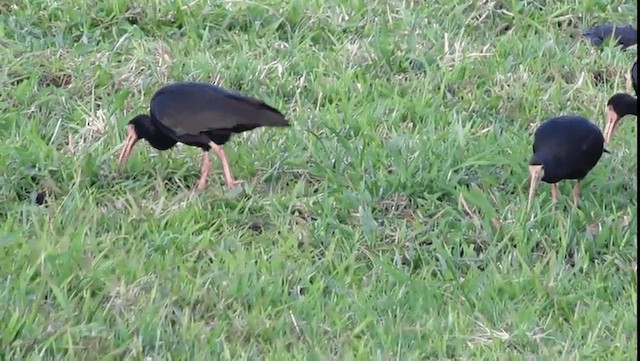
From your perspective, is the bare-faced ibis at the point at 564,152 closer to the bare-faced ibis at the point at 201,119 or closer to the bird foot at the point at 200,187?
the bare-faced ibis at the point at 201,119

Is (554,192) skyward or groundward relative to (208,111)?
groundward

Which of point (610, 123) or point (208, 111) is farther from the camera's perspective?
point (610, 123)

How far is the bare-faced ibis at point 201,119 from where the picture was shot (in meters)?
5.61

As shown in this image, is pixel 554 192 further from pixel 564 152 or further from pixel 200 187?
pixel 200 187

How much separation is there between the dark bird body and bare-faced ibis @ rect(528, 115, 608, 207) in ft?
5.91

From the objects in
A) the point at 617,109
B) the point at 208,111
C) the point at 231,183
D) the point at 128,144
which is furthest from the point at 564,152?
the point at 128,144

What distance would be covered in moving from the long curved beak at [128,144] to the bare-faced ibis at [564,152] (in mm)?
1809

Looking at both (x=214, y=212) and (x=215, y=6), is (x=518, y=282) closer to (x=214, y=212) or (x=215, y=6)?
(x=214, y=212)

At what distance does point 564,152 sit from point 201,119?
161 cm

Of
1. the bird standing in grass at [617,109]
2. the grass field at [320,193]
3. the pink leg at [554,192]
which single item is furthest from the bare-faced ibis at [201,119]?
the bird standing in grass at [617,109]

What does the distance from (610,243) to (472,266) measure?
622 millimetres

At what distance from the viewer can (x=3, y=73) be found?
261 inches

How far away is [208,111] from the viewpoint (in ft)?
18.6

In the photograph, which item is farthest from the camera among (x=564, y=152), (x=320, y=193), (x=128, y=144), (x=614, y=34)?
(x=614, y=34)
